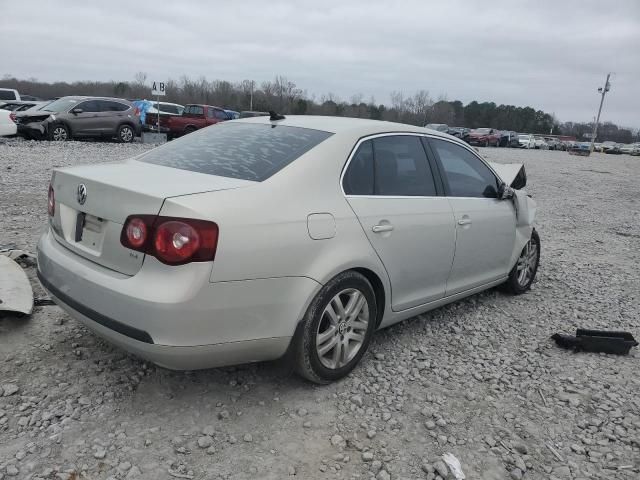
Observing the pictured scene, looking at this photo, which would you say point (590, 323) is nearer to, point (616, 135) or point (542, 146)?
point (542, 146)

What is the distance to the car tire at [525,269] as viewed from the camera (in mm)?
4922

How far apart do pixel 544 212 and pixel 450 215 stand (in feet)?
25.1

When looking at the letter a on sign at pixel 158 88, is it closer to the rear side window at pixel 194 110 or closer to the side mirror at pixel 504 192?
the rear side window at pixel 194 110

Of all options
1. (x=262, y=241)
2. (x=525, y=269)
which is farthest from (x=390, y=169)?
(x=525, y=269)


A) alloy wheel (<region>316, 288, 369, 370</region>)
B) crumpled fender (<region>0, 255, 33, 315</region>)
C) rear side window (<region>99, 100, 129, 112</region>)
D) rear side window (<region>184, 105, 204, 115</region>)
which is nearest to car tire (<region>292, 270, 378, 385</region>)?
alloy wheel (<region>316, 288, 369, 370</region>)

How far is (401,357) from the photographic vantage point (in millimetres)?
3607

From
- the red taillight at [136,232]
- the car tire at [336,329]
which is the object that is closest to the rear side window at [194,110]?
the car tire at [336,329]

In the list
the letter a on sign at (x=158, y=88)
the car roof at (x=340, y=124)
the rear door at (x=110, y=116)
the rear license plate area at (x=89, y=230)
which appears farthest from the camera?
the letter a on sign at (x=158, y=88)

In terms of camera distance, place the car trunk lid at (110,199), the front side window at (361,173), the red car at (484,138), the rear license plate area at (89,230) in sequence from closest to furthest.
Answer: the car trunk lid at (110,199)
the rear license plate area at (89,230)
the front side window at (361,173)
the red car at (484,138)

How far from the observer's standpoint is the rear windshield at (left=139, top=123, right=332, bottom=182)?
9.62 feet

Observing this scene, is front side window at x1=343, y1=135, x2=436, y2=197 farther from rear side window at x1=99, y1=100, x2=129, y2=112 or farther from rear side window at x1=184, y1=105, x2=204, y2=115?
rear side window at x1=184, y1=105, x2=204, y2=115

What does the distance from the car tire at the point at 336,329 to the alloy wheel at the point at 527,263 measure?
228 cm

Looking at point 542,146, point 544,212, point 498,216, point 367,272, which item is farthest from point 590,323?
point 542,146

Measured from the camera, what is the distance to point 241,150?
10.5 feet
